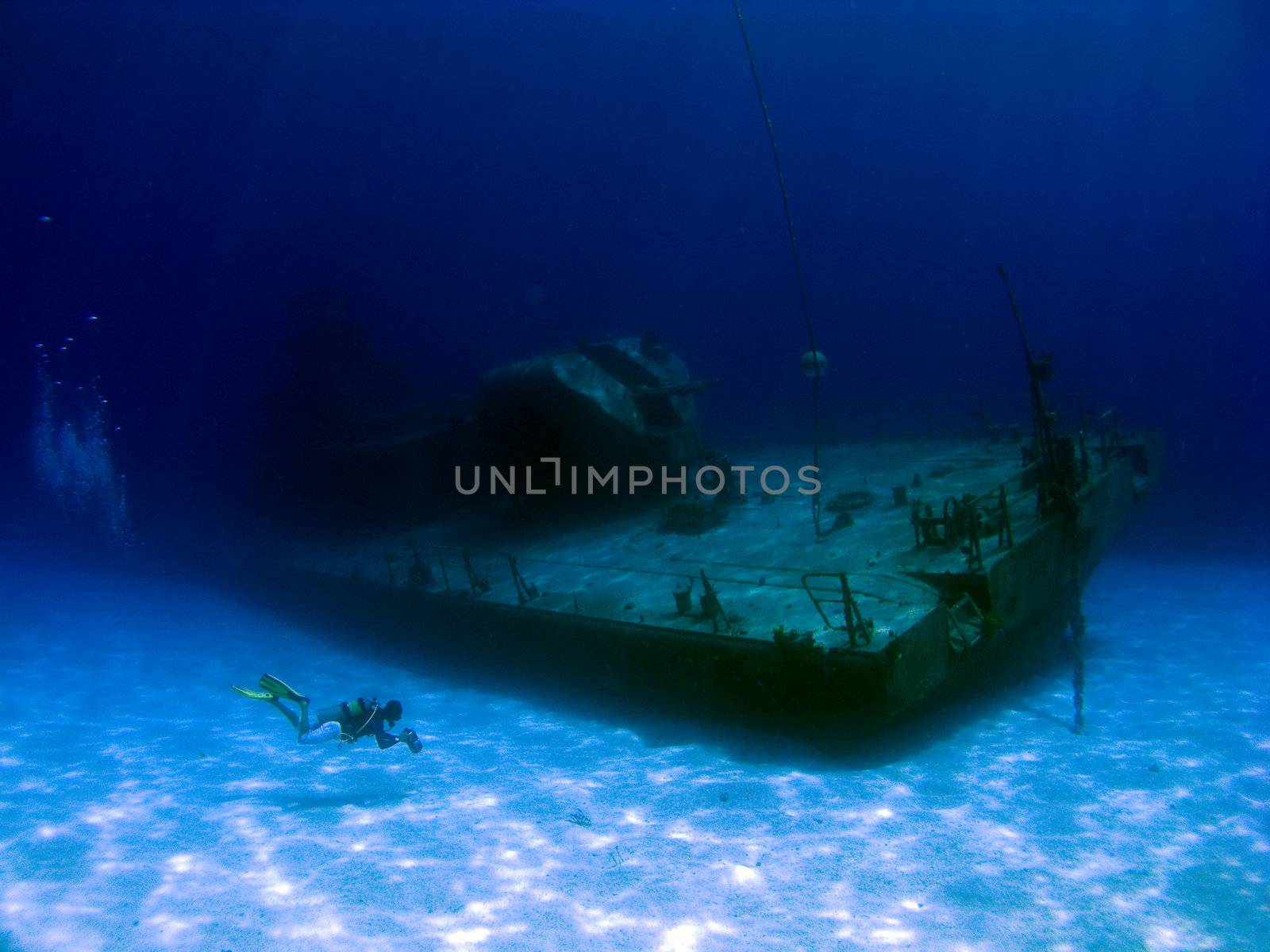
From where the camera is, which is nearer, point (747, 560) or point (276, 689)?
point (276, 689)

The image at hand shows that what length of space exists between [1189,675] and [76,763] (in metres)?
17.2

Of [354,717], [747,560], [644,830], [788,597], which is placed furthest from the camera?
[747,560]

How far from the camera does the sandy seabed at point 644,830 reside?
17.6ft

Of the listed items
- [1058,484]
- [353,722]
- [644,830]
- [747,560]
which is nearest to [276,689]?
[353,722]

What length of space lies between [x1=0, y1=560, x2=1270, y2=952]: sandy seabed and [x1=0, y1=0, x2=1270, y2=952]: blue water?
2.2 inches

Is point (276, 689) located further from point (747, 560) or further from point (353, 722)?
point (747, 560)

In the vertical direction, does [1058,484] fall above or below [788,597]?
above

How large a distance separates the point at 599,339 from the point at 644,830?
13.0 meters

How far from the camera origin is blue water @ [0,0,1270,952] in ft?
20.0

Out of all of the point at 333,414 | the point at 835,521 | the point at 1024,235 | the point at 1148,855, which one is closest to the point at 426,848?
the point at 1148,855

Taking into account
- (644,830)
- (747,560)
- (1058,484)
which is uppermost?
(1058,484)

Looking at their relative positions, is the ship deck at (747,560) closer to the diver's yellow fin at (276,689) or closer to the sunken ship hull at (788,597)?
the sunken ship hull at (788,597)

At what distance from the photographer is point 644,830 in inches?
274

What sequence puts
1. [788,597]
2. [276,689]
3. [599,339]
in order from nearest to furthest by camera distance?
[276,689] → [788,597] → [599,339]
